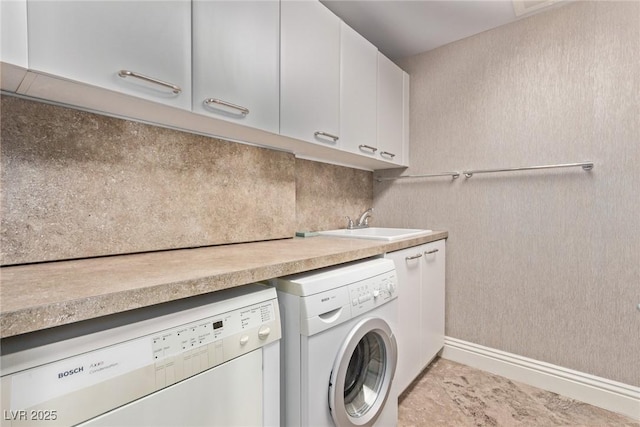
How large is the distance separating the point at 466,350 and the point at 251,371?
190cm

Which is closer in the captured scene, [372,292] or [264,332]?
[264,332]

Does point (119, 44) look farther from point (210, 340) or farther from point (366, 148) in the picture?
point (366, 148)

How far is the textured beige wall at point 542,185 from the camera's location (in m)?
1.67

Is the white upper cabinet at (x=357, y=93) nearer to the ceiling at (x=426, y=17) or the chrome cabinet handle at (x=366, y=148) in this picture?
the chrome cabinet handle at (x=366, y=148)

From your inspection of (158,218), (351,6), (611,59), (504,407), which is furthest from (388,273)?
(611,59)

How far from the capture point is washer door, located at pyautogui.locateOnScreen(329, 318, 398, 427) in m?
1.22

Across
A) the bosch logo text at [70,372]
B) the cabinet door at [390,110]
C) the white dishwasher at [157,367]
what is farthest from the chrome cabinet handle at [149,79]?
the cabinet door at [390,110]

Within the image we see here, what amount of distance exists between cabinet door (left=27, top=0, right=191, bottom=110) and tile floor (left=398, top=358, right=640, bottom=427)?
190 centimetres

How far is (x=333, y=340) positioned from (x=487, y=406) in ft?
4.21

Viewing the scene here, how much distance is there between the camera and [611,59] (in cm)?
169

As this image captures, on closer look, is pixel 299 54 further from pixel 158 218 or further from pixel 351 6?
pixel 158 218


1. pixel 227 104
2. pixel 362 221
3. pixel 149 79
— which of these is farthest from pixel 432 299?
pixel 149 79

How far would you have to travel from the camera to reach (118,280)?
730 mm

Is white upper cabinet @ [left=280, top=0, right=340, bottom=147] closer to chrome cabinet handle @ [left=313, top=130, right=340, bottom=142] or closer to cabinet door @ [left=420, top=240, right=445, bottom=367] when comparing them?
chrome cabinet handle @ [left=313, top=130, right=340, bottom=142]
